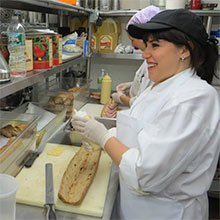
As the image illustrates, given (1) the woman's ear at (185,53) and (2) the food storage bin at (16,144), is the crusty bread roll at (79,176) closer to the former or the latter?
(2) the food storage bin at (16,144)

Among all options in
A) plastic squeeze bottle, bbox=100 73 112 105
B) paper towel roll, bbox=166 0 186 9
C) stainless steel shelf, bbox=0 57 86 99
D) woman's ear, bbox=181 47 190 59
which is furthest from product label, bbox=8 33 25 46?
paper towel roll, bbox=166 0 186 9

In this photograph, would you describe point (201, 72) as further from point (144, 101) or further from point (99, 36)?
point (99, 36)

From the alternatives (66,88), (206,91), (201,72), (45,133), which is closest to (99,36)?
(66,88)

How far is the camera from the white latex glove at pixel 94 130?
1.00 meters

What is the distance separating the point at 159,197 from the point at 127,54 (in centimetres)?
149

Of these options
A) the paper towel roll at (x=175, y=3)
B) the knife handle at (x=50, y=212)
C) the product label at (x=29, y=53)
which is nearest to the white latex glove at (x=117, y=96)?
the paper towel roll at (x=175, y=3)

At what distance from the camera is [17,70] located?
93cm

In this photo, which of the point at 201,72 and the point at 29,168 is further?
the point at 29,168

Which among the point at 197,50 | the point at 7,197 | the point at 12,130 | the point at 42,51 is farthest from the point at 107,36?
the point at 7,197

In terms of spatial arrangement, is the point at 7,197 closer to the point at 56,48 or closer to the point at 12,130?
the point at 12,130

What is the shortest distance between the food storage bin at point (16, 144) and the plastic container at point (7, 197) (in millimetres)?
190

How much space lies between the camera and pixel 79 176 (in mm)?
1035

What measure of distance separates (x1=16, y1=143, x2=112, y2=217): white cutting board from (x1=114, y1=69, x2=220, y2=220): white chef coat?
113mm

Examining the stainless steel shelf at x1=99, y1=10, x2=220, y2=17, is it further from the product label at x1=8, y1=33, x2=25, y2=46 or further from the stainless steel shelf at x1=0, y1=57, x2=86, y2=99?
the product label at x1=8, y1=33, x2=25, y2=46
